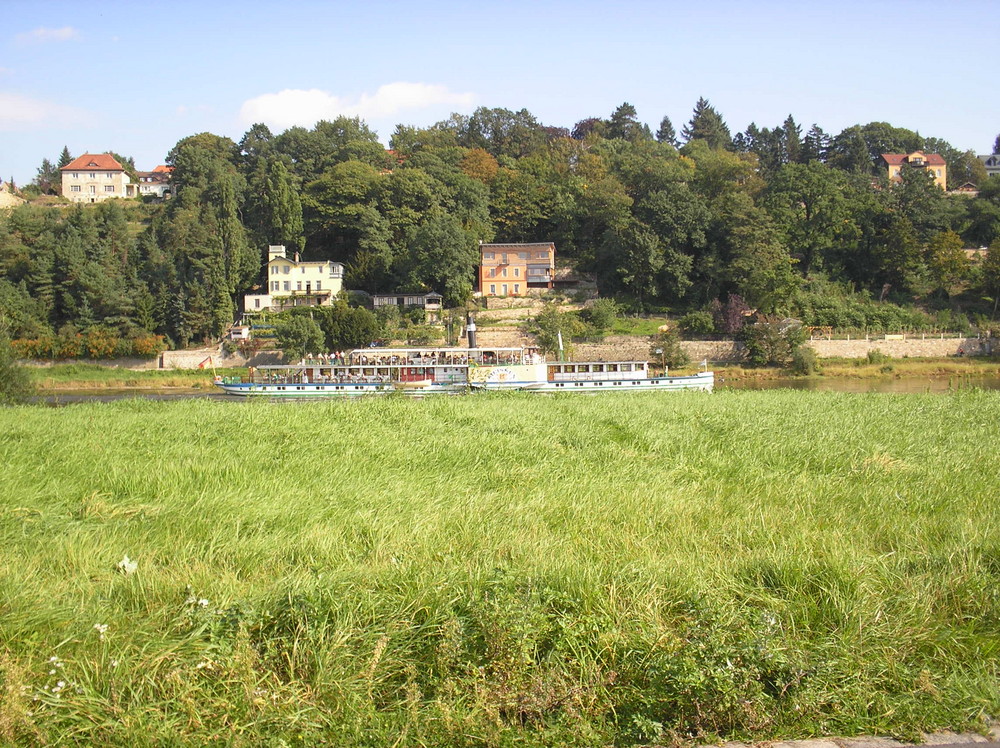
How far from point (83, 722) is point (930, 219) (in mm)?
62622

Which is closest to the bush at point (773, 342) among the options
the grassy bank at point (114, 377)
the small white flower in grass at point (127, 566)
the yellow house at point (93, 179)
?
the grassy bank at point (114, 377)

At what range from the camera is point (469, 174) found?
66.2m

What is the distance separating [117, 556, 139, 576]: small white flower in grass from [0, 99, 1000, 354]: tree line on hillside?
4722cm

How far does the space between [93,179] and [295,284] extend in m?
46.0

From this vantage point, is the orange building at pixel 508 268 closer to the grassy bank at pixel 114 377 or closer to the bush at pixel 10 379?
the grassy bank at pixel 114 377

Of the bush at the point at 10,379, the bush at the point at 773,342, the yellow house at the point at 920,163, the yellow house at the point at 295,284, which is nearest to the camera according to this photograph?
the bush at the point at 10,379

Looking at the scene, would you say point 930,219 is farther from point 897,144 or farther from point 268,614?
point 268,614

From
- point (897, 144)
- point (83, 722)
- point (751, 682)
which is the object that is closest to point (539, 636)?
point (751, 682)

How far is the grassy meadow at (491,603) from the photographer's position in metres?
3.85

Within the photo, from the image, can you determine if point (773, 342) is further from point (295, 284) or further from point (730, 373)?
point (295, 284)

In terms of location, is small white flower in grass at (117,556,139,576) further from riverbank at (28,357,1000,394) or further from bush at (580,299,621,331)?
bush at (580,299,621,331)

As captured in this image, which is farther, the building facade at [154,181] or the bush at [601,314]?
the building facade at [154,181]

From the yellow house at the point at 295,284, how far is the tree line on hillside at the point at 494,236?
1400mm

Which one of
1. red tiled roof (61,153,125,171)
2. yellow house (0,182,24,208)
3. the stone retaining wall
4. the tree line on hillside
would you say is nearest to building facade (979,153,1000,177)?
the tree line on hillside
